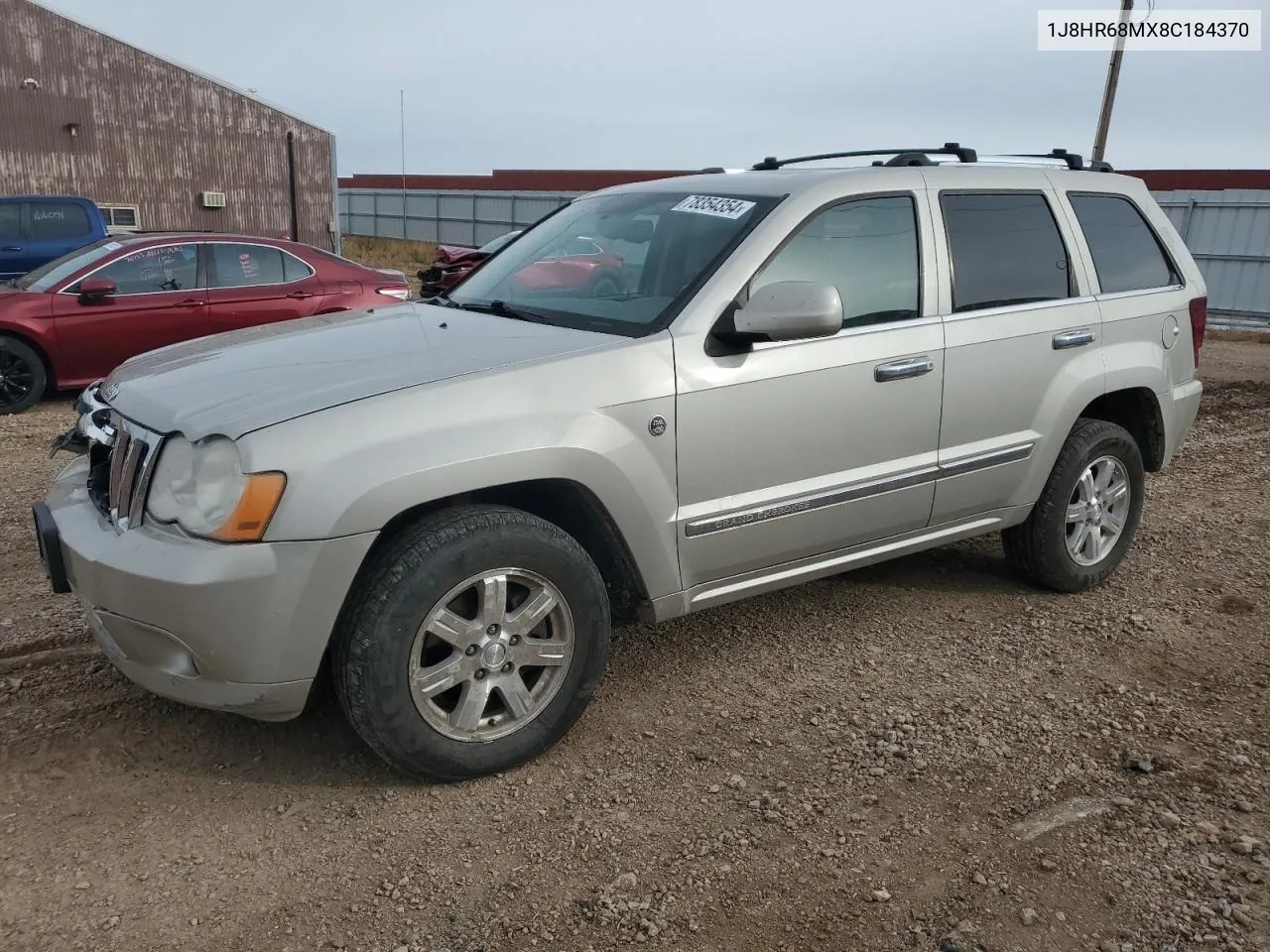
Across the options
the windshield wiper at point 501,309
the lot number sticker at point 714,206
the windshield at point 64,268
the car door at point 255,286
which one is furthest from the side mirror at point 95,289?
the lot number sticker at point 714,206

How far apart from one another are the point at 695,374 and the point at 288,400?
1252 mm

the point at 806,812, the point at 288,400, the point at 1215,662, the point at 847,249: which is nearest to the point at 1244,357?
the point at 1215,662

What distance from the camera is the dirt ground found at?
2596 millimetres

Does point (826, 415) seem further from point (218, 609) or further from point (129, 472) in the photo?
point (129, 472)

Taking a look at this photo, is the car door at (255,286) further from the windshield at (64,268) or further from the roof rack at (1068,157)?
the roof rack at (1068,157)

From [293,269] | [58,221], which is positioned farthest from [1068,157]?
[58,221]

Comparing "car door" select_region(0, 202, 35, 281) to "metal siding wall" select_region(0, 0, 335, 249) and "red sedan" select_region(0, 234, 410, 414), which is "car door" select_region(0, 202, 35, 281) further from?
"metal siding wall" select_region(0, 0, 335, 249)

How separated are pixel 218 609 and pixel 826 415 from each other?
2.08 metres

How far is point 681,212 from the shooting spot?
3.92m

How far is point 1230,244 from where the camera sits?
1789 cm

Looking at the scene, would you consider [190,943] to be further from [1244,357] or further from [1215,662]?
[1244,357]

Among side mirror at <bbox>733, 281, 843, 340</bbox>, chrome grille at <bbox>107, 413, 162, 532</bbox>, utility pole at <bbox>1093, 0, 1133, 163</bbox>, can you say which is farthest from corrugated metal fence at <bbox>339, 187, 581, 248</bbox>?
chrome grille at <bbox>107, 413, 162, 532</bbox>

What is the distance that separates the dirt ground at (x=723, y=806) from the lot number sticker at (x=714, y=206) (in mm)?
1704

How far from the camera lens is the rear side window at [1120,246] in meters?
4.63
